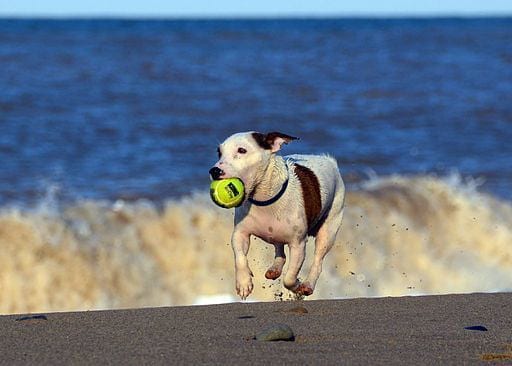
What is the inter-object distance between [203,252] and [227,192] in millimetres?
7032

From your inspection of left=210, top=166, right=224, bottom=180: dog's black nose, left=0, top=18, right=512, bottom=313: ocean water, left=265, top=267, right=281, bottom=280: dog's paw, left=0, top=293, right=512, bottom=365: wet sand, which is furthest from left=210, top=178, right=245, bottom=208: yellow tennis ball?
left=0, top=18, right=512, bottom=313: ocean water

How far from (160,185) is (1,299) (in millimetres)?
4861

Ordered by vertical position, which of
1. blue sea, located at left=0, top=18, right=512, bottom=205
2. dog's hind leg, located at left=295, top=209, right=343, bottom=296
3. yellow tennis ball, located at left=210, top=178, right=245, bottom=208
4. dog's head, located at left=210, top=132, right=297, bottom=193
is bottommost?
dog's hind leg, located at left=295, top=209, right=343, bottom=296

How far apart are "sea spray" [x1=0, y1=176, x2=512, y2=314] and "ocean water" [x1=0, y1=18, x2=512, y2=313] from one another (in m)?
0.02

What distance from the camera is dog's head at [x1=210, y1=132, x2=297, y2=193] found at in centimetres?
748

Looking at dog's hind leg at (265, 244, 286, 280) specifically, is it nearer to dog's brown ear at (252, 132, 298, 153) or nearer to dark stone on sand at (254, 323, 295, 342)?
dog's brown ear at (252, 132, 298, 153)

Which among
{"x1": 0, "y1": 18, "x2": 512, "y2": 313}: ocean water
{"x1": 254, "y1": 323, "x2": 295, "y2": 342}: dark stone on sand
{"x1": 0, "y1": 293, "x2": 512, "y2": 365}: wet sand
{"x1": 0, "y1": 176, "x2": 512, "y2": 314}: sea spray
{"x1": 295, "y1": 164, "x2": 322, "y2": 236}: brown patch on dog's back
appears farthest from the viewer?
{"x1": 0, "y1": 18, "x2": 512, "y2": 313}: ocean water

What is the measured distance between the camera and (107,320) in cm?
684

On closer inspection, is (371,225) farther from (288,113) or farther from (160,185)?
(288,113)

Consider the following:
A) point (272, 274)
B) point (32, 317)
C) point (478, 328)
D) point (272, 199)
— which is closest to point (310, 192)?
point (272, 199)

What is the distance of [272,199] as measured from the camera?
7848 millimetres

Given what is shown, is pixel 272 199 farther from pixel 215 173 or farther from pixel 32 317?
pixel 32 317

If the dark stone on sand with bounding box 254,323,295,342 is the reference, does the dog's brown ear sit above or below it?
above

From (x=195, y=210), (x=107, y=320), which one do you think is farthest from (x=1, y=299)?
(x=107, y=320)
